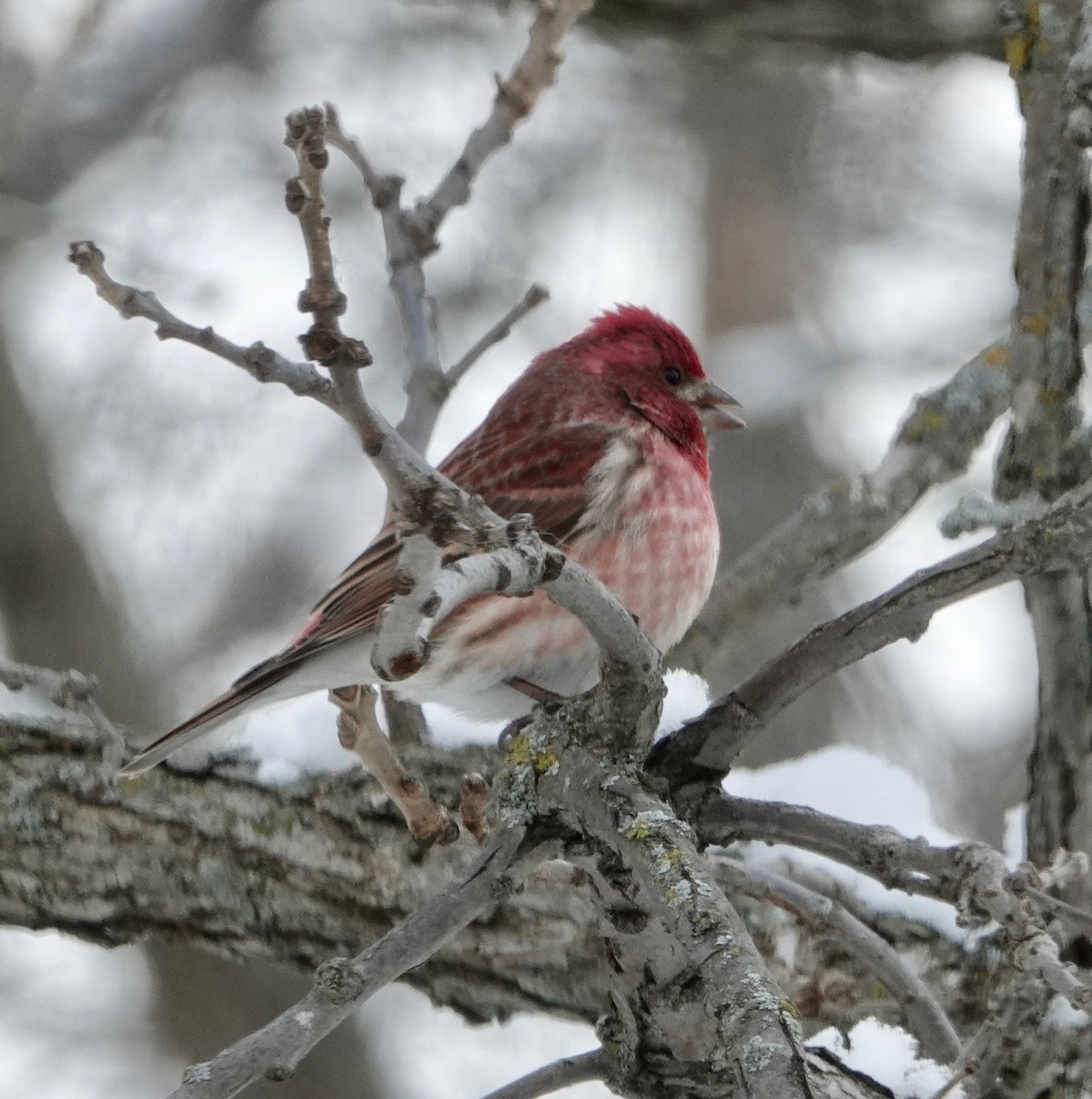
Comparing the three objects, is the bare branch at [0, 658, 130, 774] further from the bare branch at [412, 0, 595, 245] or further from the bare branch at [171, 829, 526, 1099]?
the bare branch at [412, 0, 595, 245]

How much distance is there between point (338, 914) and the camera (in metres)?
4.07

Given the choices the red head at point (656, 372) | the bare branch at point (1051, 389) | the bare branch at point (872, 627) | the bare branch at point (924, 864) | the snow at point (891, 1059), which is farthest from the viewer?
the red head at point (656, 372)

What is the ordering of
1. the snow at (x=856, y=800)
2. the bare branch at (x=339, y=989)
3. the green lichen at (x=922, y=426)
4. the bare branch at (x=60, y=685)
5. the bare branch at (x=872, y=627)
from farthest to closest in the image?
1. the green lichen at (x=922, y=426)
2. the snow at (x=856, y=800)
3. the bare branch at (x=60, y=685)
4. the bare branch at (x=872, y=627)
5. the bare branch at (x=339, y=989)

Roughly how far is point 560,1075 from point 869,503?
2425mm

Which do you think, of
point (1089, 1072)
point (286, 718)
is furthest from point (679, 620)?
point (1089, 1072)

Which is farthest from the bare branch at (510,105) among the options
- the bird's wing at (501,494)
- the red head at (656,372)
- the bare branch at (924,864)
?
the bare branch at (924,864)

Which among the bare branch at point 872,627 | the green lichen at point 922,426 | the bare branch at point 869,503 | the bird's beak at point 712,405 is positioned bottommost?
the bare branch at point 872,627

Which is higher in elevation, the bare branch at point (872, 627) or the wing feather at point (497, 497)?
the wing feather at point (497, 497)

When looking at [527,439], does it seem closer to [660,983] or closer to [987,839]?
[660,983]

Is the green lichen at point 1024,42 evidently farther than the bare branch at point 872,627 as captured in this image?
Yes

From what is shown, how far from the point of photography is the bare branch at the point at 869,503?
183 inches

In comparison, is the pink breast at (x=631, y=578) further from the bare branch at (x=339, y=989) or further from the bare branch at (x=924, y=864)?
the bare branch at (x=339, y=989)

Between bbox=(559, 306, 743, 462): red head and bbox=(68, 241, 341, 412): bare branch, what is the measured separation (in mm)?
2885

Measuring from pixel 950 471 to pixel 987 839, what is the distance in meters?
2.45
